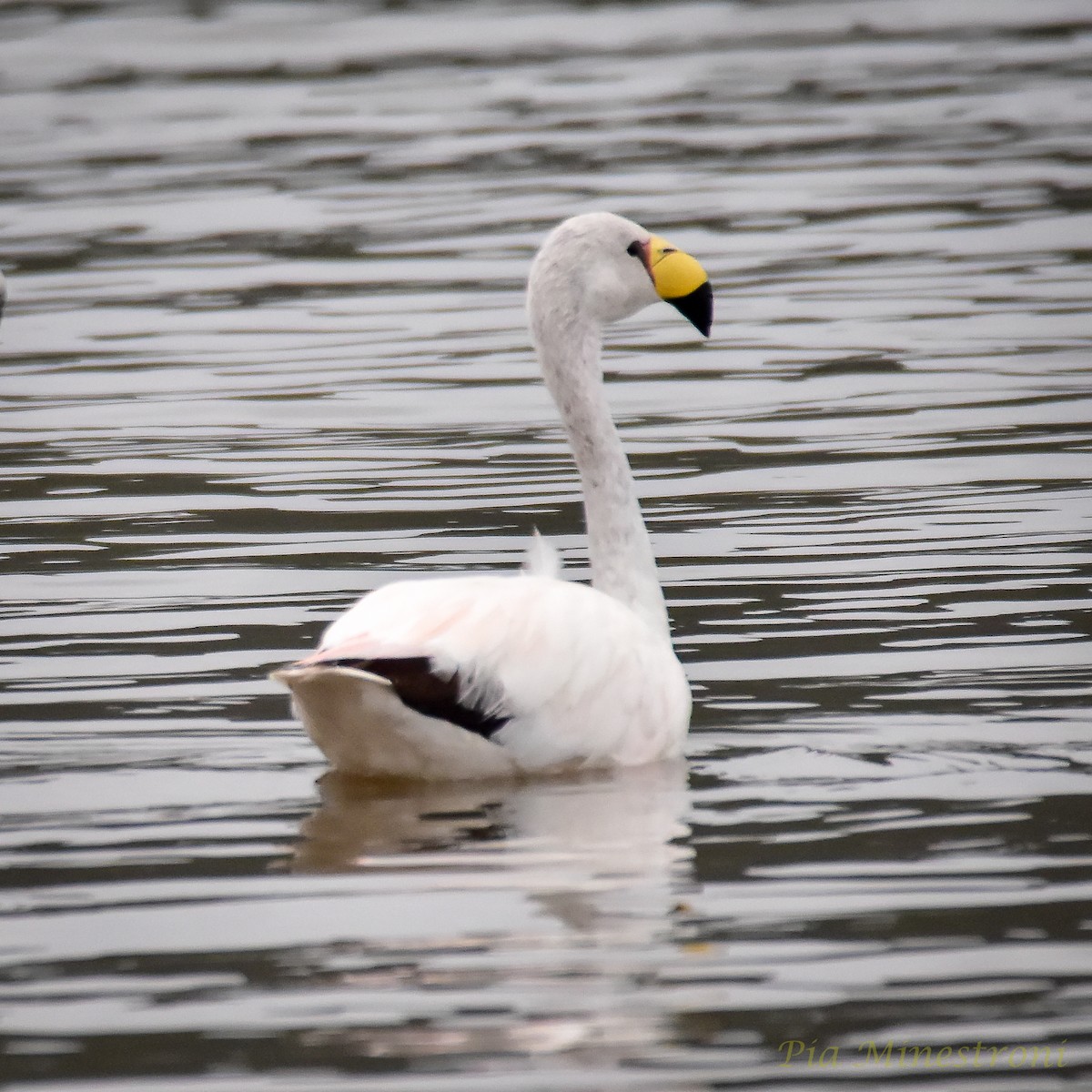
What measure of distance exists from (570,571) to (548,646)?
3.06 m

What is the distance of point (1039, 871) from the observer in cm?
585

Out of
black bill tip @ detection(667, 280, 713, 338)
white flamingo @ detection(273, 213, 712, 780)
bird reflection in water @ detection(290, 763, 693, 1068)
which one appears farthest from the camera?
black bill tip @ detection(667, 280, 713, 338)

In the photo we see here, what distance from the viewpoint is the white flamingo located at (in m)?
6.36

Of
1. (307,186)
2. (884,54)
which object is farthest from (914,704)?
(884,54)

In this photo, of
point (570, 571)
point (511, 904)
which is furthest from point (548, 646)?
point (570, 571)

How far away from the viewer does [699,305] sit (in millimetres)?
7781

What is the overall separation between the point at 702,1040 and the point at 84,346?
419 inches

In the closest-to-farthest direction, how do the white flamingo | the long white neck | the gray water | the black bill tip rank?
the gray water → the white flamingo → the long white neck → the black bill tip

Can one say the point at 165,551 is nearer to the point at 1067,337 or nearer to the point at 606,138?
the point at 1067,337

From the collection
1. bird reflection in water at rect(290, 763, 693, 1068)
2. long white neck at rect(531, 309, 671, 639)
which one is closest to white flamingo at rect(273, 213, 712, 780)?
long white neck at rect(531, 309, 671, 639)

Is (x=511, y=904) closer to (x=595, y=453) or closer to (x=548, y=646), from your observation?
(x=548, y=646)

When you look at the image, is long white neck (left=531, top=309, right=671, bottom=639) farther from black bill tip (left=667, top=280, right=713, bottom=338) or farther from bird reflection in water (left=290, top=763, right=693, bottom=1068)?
bird reflection in water (left=290, top=763, right=693, bottom=1068)

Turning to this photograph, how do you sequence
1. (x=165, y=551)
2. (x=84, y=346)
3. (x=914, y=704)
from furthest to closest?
(x=84, y=346), (x=165, y=551), (x=914, y=704)

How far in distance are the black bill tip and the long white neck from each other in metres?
0.31
